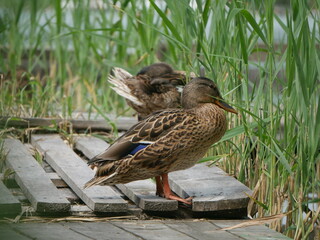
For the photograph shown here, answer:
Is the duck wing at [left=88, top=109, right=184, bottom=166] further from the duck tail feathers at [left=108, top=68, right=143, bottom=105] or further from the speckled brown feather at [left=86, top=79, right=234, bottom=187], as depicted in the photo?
the duck tail feathers at [left=108, top=68, right=143, bottom=105]

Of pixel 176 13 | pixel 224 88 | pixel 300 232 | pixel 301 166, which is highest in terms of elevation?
pixel 176 13

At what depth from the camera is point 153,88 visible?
20.9 feet

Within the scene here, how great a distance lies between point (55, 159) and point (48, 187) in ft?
2.52

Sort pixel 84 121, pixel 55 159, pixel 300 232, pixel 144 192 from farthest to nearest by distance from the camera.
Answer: pixel 84 121 → pixel 55 159 → pixel 144 192 → pixel 300 232

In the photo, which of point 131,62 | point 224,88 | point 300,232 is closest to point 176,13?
point 224,88

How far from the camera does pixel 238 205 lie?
426cm

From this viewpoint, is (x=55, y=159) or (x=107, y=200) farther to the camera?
(x=55, y=159)

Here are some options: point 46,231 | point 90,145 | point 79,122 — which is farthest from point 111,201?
point 79,122

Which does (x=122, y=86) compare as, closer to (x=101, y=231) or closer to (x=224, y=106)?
(x=224, y=106)

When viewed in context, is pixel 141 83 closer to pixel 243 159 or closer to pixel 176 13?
pixel 176 13

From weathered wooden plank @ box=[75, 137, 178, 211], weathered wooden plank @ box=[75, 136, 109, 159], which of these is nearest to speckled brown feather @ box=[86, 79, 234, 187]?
weathered wooden plank @ box=[75, 137, 178, 211]

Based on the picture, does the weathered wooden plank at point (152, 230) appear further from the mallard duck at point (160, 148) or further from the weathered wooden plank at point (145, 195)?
the mallard duck at point (160, 148)

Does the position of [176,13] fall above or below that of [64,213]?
above

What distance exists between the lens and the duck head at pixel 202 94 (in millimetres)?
4613
